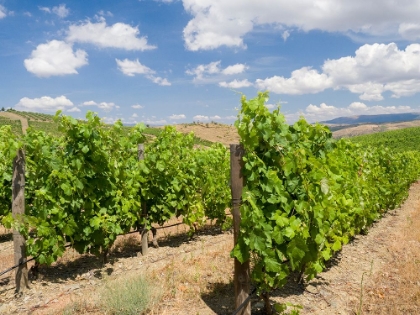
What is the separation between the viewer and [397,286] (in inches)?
209

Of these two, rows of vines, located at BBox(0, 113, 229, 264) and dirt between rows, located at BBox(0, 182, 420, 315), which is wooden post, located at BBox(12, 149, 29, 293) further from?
dirt between rows, located at BBox(0, 182, 420, 315)

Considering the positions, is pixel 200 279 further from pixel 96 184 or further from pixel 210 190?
pixel 210 190

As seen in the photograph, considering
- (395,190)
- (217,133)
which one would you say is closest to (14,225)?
(395,190)

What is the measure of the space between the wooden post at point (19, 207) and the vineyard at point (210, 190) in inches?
6.3

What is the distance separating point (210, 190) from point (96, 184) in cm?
342

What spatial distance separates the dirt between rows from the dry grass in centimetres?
2

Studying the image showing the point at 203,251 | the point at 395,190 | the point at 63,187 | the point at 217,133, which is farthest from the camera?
the point at 217,133

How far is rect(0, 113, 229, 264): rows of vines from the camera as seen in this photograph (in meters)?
5.50

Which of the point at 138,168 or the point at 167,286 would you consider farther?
the point at 138,168

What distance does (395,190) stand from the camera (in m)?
11.1

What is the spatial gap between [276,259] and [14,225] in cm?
391

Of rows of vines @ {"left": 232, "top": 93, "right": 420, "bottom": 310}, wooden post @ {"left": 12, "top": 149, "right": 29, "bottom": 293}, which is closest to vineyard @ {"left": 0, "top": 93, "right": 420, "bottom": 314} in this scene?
rows of vines @ {"left": 232, "top": 93, "right": 420, "bottom": 310}

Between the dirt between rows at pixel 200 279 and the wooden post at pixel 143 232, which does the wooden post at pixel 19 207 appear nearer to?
the dirt between rows at pixel 200 279

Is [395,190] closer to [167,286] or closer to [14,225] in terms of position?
[167,286]
